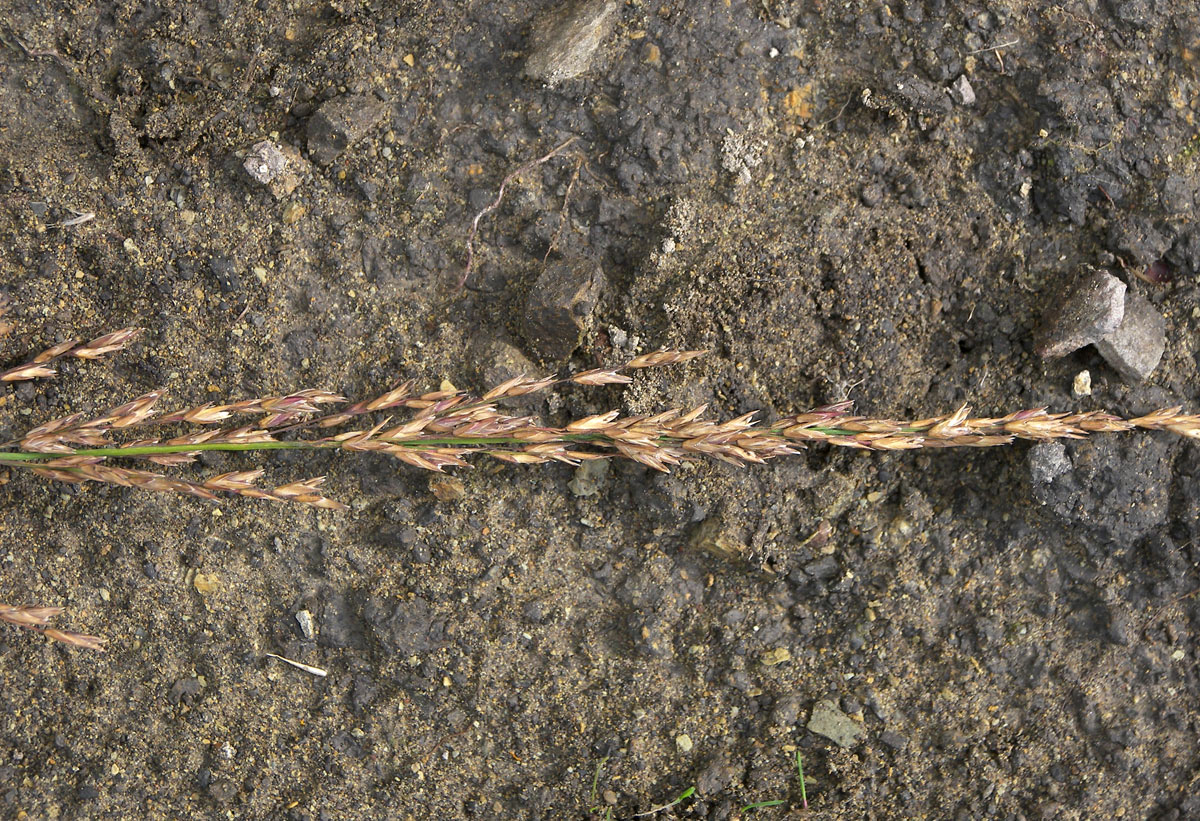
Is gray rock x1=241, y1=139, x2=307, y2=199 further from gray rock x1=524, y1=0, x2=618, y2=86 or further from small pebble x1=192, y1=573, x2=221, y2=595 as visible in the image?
small pebble x1=192, y1=573, x2=221, y2=595

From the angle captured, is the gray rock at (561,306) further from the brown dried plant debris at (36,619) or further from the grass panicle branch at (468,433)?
the brown dried plant debris at (36,619)

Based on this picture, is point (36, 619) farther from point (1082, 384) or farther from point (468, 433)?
point (1082, 384)

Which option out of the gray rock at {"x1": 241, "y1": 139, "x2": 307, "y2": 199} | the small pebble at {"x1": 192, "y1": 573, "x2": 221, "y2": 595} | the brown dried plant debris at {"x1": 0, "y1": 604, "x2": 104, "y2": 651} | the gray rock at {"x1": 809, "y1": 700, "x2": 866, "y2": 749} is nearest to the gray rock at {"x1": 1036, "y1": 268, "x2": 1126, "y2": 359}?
the gray rock at {"x1": 809, "y1": 700, "x2": 866, "y2": 749}

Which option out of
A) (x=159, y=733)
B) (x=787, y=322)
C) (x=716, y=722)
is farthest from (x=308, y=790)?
(x=787, y=322)

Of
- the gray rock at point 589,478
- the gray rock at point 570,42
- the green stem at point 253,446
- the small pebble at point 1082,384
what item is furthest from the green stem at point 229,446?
the small pebble at point 1082,384

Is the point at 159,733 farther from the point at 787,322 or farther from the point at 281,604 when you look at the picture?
the point at 787,322

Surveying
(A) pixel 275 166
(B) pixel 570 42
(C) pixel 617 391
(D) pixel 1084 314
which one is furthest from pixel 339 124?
(D) pixel 1084 314
